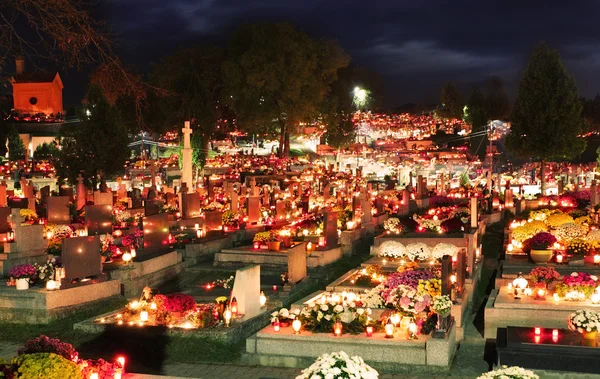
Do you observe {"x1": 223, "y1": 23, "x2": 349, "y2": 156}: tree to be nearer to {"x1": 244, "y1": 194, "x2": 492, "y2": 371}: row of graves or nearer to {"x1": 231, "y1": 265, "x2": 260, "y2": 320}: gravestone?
{"x1": 244, "y1": 194, "x2": 492, "y2": 371}: row of graves

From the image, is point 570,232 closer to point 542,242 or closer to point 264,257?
point 542,242

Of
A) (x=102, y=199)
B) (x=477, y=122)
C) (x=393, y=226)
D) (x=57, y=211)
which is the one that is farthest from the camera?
(x=477, y=122)

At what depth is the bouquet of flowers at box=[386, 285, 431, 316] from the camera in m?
13.2

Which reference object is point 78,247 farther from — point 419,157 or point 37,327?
point 419,157

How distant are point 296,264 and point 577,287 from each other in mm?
6117

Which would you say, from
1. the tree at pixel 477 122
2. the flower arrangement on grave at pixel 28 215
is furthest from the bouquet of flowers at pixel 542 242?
the tree at pixel 477 122

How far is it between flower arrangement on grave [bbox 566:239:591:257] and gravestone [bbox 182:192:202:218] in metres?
12.8

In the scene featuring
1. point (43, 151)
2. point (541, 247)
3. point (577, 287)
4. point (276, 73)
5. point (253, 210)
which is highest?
point (276, 73)

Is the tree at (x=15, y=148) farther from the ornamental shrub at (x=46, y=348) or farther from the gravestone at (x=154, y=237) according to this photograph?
the ornamental shrub at (x=46, y=348)

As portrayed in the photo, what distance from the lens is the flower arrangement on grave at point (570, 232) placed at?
20781 millimetres

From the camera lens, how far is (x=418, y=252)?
20734mm

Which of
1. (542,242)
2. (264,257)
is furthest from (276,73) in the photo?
(542,242)

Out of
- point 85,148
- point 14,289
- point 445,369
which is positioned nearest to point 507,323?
point 445,369

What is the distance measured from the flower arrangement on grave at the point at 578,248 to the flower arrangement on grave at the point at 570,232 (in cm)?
56
